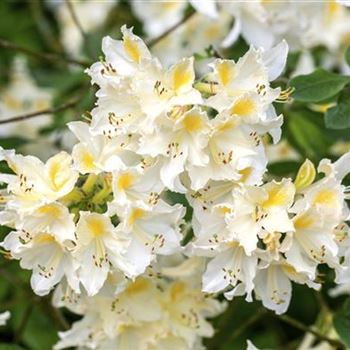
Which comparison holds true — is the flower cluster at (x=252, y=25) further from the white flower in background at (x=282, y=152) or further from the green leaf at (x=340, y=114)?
the green leaf at (x=340, y=114)

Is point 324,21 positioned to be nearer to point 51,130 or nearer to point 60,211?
point 51,130

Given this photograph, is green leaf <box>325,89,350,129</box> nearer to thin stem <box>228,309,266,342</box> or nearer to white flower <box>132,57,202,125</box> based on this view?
white flower <box>132,57,202,125</box>

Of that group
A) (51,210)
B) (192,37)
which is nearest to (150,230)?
(51,210)

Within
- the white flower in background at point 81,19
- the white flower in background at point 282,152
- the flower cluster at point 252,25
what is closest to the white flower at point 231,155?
the flower cluster at point 252,25

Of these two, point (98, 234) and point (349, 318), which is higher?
point (98, 234)

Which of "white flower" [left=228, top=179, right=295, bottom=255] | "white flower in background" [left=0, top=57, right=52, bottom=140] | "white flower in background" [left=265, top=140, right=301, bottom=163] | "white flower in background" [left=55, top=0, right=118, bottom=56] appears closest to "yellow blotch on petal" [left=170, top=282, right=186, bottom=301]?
"white flower" [left=228, top=179, right=295, bottom=255]

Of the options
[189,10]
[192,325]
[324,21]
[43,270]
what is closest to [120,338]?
[192,325]
